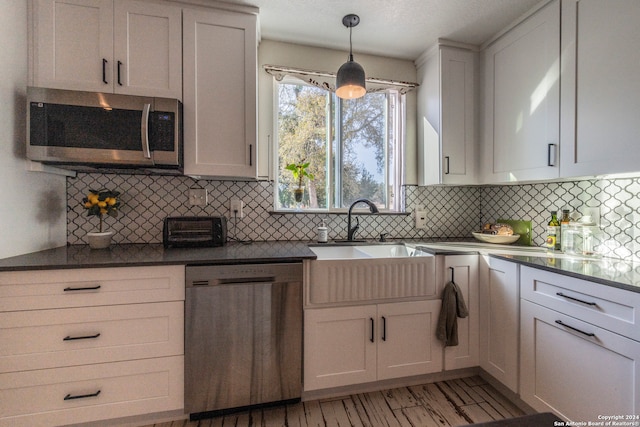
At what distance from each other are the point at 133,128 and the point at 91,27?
64 cm

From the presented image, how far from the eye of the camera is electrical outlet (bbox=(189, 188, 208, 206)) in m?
2.14

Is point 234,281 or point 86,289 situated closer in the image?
point 86,289

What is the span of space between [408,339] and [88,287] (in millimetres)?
1798

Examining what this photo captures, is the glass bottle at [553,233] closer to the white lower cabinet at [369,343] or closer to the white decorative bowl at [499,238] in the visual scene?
the white decorative bowl at [499,238]

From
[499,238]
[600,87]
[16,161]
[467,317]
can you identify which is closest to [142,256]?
[16,161]

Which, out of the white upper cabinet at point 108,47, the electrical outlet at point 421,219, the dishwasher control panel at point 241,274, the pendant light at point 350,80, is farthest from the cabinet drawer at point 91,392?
the electrical outlet at point 421,219

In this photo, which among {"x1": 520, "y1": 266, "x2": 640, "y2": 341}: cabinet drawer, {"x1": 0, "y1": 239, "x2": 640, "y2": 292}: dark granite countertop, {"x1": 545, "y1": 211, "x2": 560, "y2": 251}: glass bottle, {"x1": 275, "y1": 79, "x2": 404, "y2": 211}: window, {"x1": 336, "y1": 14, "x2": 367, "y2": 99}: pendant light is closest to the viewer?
{"x1": 520, "y1": 266, "x2": 640, "y2": 341}: cabinet drawer

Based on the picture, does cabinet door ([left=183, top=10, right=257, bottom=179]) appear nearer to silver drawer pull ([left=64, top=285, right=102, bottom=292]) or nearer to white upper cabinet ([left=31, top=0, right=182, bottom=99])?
white upper cabinet ([left=31, top=0, right=182, bottom=99])

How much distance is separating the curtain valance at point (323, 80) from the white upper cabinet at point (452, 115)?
10.4 inches

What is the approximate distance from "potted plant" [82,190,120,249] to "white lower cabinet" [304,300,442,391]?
4.50ft

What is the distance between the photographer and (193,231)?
195 centimetres

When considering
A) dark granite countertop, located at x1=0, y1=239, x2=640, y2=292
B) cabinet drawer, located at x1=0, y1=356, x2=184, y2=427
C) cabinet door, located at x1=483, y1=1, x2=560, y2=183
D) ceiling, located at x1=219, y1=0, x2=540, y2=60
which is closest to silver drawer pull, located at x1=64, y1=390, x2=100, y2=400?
cabinet drawer, located at x1=0, y1=356, x2=184, y2=427

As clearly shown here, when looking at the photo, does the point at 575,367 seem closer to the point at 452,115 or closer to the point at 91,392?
the point at 452,115

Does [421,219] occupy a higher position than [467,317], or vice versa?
[421,219]
